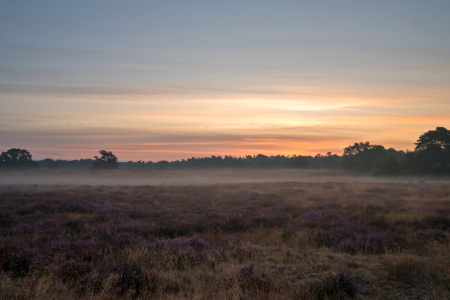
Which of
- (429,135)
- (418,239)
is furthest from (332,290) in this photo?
(429,135)

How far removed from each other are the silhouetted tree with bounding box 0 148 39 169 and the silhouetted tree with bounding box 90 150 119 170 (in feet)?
89.5

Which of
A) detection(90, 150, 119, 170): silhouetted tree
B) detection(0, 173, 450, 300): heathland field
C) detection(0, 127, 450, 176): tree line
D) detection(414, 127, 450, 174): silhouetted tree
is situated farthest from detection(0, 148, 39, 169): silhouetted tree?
detection(414, 127, 450, 174): silhouetted tree

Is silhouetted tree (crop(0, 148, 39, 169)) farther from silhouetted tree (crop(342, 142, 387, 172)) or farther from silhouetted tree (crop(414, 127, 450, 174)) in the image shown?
silhouetted tree (crop(414, 127, 450, 174))

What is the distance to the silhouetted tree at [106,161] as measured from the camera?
11156cm

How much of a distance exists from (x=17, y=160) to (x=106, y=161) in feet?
129

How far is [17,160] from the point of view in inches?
4486

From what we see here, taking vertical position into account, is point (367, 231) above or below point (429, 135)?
below

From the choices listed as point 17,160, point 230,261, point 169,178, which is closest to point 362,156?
point 169,178

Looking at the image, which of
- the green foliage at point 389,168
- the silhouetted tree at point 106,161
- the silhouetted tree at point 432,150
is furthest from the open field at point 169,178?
the silhouetted tree at point 106,161

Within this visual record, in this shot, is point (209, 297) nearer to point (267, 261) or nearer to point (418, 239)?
point (267, 261)

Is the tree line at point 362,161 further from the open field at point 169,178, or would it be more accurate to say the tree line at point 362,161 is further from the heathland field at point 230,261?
the heathland field at point 230,261

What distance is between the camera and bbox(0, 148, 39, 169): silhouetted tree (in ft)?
366

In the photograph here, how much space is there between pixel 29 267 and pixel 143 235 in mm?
4684

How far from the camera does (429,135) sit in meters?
68.4
